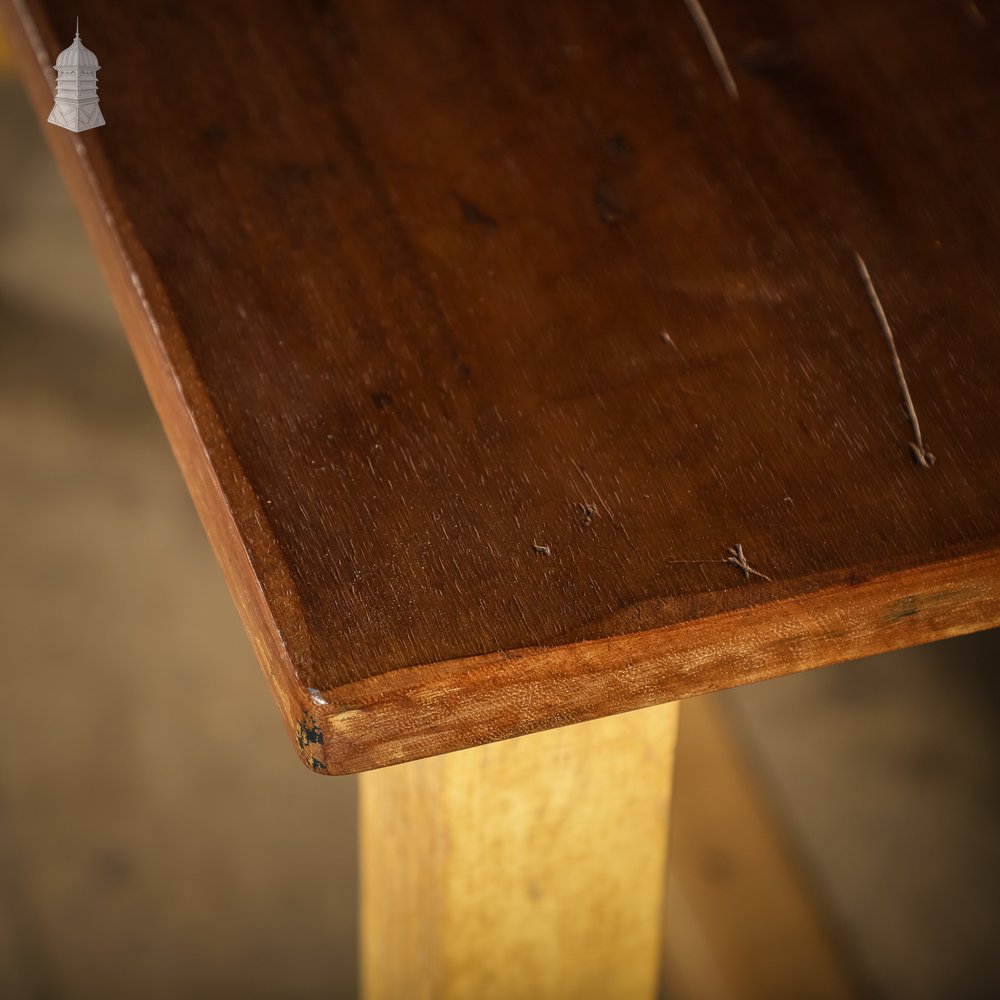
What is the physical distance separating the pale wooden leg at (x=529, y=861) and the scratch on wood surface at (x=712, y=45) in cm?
34

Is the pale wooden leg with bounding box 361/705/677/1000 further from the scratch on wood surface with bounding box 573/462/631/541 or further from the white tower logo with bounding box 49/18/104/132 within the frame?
the white tower logo with bounding box 49/18/104/132

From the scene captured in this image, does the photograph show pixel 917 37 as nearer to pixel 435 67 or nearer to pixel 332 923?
pixel 435 67

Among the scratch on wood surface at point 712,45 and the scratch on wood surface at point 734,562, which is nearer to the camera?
the scratch on wood surface at point 734,562

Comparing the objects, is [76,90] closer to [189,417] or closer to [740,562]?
[189,417]

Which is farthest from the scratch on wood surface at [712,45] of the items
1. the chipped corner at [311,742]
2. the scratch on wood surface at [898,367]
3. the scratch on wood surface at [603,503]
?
the chipped corner at [311,742]

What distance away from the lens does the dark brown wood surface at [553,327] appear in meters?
0.45

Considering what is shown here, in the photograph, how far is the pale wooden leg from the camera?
658 millimetres

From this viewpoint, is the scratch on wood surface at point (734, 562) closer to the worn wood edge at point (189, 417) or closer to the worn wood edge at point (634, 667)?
the worn wood edge at point (634, 667)

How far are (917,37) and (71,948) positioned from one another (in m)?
1.25

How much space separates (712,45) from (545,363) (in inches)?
10.3

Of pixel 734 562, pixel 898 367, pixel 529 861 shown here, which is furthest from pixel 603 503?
pixel 529 861

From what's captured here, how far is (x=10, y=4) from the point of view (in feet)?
2.12

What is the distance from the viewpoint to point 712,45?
0.67 m

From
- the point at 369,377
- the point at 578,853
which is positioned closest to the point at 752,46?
the point at 369,377
